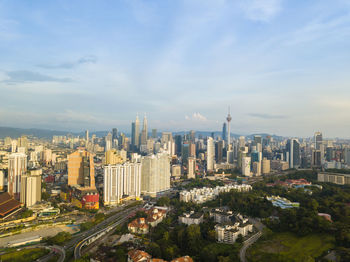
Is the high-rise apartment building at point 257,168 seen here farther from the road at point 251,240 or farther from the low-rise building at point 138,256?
the low-rise building at point 138,256

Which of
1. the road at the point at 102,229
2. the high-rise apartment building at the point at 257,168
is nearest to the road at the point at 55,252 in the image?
the road at the point at 102,229

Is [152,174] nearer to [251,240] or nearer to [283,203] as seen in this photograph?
[283,203]

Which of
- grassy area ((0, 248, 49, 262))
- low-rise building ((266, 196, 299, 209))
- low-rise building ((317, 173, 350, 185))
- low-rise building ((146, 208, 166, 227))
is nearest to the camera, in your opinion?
grassy area ((0, 248, 49, 262))

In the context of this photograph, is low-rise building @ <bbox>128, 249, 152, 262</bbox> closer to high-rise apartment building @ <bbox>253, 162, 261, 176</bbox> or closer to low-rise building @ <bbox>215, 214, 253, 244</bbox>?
low-rise building @ <bbox>215, 214, 253, 244</bbox>

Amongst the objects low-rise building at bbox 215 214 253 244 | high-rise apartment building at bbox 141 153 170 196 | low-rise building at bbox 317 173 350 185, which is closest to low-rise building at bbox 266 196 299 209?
low-rise building at bbox 215 214 253 244

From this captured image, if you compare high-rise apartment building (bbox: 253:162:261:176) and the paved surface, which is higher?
high-rise apartment building (bbox: 253:162:261:176)

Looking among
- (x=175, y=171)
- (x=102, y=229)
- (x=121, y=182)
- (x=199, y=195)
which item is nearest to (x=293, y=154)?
(x=175, y=171)
